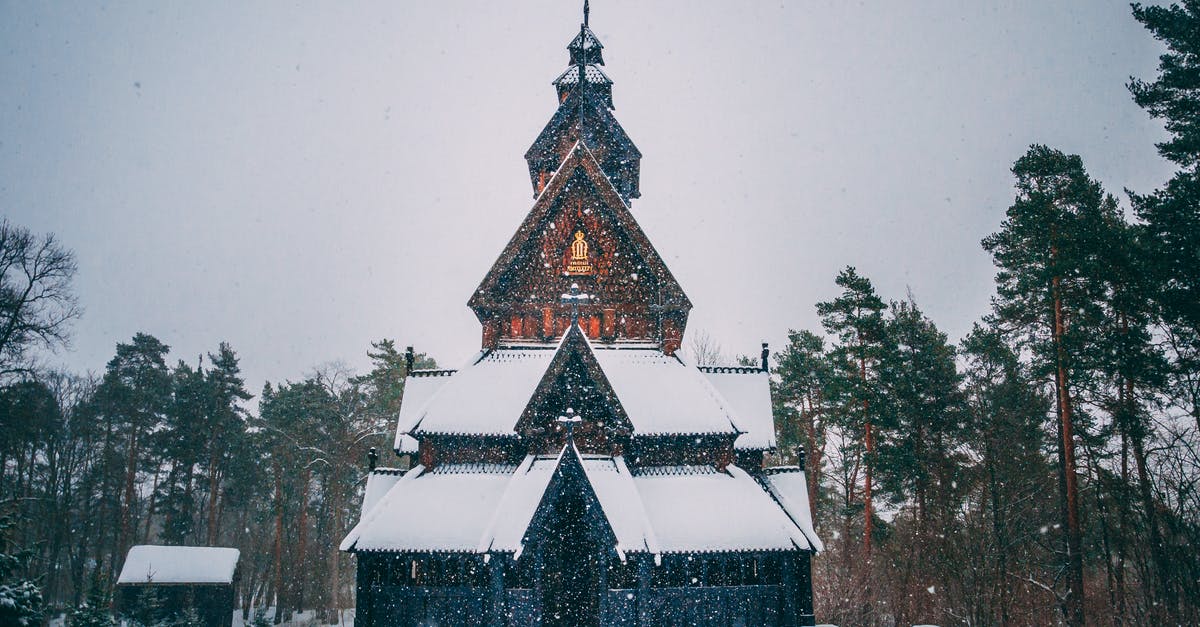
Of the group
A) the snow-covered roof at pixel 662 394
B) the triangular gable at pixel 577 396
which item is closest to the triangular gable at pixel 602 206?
the snow-covered roof at pixel 662 394

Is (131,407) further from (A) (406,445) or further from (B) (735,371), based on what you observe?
(B) (735,371)

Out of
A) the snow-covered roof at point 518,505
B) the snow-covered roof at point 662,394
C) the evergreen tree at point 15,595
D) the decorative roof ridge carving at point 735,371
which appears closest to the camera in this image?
the evergreen tree at point 15,595

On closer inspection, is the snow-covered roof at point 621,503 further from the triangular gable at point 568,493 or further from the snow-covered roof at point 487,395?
the snow-covered roof at point 487,395

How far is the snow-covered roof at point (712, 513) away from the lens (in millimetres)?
13938

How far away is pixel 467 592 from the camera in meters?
14.0

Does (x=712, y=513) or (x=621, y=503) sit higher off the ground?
(x=621, y=503)

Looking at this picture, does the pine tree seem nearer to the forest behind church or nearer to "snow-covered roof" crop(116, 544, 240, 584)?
the forest behind church

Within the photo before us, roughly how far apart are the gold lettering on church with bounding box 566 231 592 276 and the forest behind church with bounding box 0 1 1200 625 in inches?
298

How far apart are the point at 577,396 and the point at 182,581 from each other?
2181 centimetres

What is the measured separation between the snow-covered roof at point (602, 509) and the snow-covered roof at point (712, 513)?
2 cm

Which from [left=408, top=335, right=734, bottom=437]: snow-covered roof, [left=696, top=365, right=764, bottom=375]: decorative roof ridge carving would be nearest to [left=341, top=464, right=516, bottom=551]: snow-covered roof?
[left=408, top=335, right=734, bottom=437]: snow-covered roof

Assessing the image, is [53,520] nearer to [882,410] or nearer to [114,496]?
[114,496]

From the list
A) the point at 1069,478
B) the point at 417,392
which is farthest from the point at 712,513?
the point at 1069,478

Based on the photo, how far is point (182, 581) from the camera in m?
26.7
